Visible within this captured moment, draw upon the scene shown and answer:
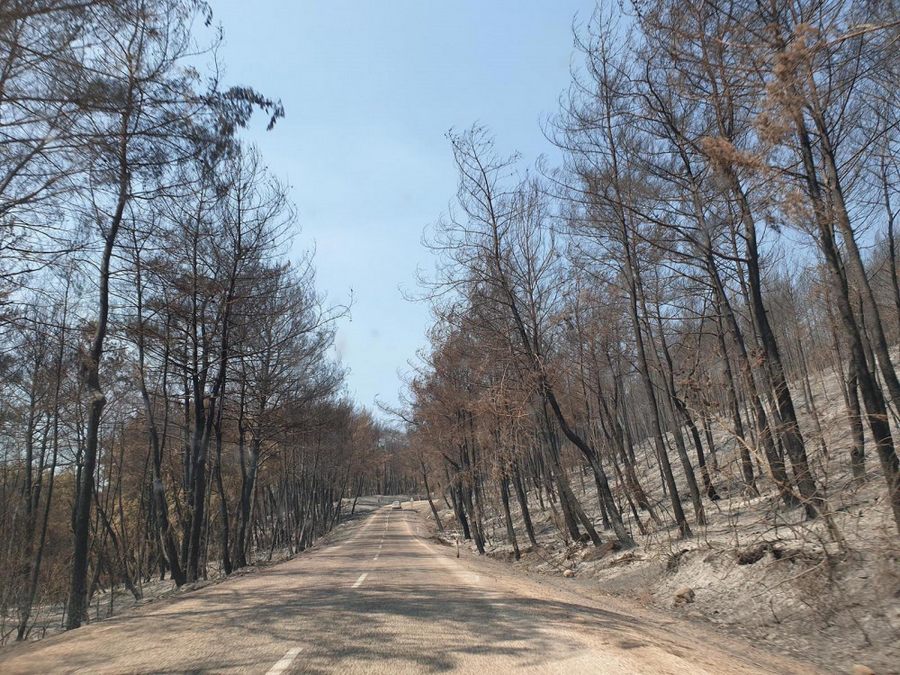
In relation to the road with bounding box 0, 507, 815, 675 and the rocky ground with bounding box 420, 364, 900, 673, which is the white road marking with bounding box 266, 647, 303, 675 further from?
the rocky ground with bounding box 420, 364, 900, 673

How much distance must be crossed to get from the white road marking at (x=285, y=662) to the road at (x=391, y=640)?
0.01 metres

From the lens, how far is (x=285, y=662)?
5602 millimetres

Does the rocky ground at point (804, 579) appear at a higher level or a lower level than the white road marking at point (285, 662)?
lower

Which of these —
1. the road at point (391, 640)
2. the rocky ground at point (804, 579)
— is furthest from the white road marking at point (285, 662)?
the rocky ground at point (804, 579)

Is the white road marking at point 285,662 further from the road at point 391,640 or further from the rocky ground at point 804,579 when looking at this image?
the rocky ground at point 804,579

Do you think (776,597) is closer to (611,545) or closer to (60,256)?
(611,545)

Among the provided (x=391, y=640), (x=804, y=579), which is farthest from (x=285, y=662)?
(x=804, y=579)

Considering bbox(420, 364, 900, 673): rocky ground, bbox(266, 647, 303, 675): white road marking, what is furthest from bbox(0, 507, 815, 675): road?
bbox(420, 364, 900, 673): rocky ground

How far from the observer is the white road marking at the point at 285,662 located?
5254 mm

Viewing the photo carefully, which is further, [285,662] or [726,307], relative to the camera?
[726,307]

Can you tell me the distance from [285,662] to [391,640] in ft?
4.40

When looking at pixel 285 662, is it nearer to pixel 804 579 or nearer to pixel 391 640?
pixel 391 640

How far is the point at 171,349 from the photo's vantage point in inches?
809

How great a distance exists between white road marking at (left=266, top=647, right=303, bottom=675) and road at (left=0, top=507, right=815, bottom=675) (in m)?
0.01
